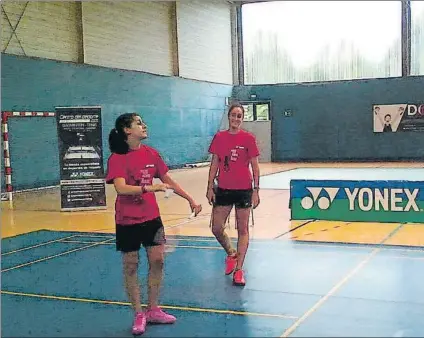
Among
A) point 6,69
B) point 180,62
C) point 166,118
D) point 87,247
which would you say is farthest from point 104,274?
point 180,62

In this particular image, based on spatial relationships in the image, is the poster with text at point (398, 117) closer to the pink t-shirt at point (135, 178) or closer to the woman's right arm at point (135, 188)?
the pink t-shirt at point (135, 178)

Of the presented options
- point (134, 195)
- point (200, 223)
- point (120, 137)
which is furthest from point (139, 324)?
point (200, 223)

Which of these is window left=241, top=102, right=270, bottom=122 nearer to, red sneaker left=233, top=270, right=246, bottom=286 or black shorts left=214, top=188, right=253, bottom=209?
black shorts left=214, top=188, right=253, bottom=209

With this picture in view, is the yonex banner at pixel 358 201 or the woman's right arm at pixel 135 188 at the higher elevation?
the woman's right arm at pixel 135 188

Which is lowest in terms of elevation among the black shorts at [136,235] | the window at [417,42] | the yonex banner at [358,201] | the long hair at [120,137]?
the yonex banner at [358,201]

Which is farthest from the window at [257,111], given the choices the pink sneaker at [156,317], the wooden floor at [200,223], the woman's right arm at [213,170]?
the pink sneaker at [156,317]

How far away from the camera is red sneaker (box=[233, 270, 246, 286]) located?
6.14m

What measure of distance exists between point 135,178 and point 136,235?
420 mm

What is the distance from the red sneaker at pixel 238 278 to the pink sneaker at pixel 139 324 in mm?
1544

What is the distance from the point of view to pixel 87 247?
27.6 feet

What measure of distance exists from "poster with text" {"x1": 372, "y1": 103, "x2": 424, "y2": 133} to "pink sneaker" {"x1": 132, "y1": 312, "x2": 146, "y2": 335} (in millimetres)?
20480

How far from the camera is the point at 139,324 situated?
186 inches

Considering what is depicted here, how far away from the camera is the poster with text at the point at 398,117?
922 inches

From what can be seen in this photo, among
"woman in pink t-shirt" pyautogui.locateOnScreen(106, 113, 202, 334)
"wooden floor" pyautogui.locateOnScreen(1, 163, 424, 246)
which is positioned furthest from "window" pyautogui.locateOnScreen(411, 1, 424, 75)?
"woman in pink t-shirt" pyautogui.locateOnScreen(106, 113, 202, 334)
